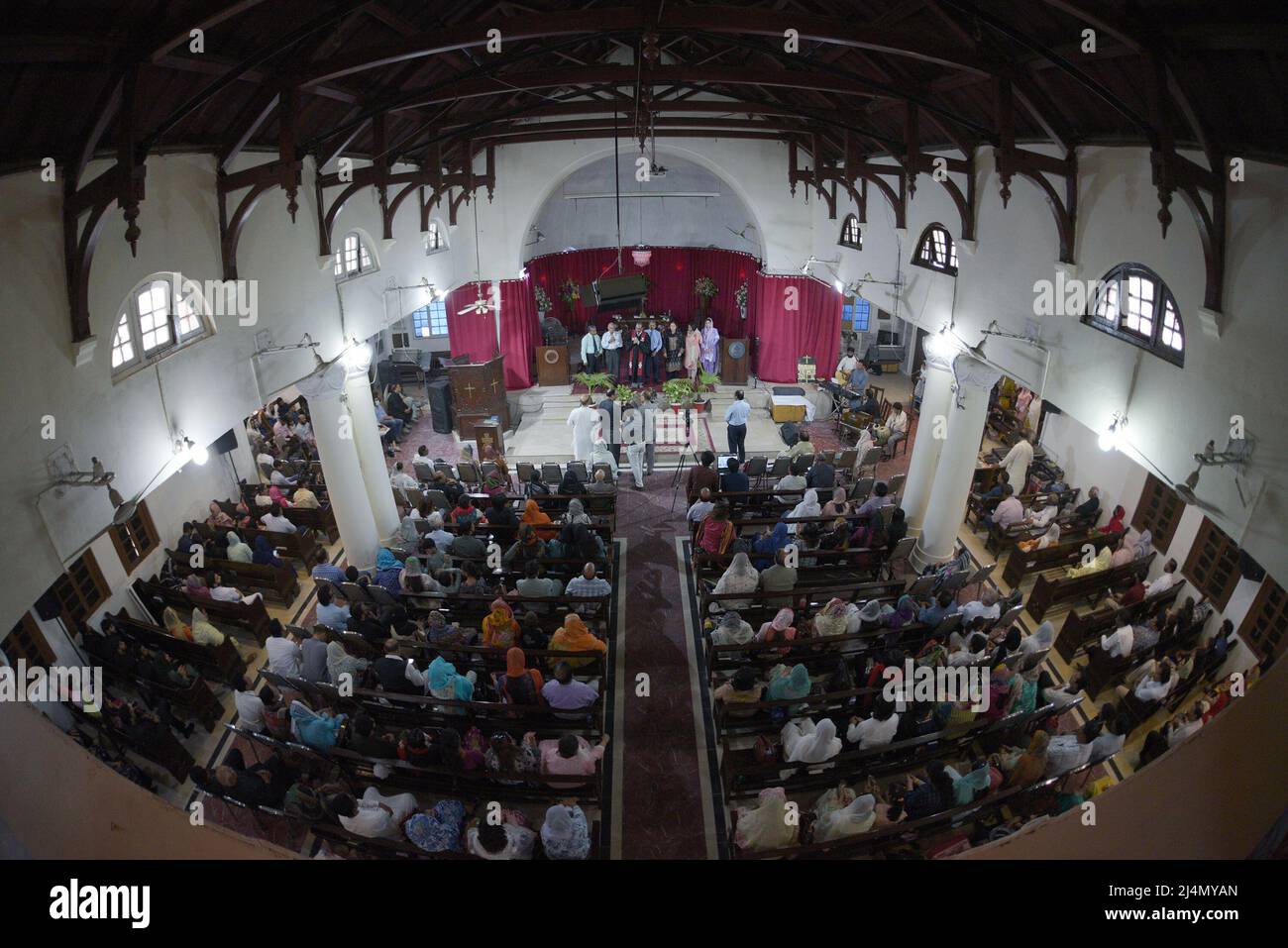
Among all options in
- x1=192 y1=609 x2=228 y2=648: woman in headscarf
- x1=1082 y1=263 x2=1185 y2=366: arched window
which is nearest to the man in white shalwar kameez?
x1=192 y1=609 x2=228 y2=648: woman in headscarf

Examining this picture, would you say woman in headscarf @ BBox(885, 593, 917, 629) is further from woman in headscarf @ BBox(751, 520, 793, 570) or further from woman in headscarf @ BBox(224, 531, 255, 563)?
woman in headscarf @ BBox(224, 531, 255, 563)

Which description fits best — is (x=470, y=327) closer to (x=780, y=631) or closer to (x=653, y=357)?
(x=653, y=357)

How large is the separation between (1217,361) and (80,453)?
8.71 meters

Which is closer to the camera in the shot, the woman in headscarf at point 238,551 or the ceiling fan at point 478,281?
the woman in headscarf at point 238,551

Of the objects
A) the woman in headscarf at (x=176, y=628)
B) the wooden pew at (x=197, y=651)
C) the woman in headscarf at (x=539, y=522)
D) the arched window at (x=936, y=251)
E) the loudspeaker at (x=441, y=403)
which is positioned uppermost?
the arched window at (x=936, y=251)

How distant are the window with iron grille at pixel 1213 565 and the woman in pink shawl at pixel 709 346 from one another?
39.3 feet

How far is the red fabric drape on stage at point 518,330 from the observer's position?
718 inches

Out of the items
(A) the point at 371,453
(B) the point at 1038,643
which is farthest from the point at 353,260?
(B) the point at 1038,643

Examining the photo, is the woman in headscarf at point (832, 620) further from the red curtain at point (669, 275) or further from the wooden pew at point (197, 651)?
the red curtain at point (669, 275)

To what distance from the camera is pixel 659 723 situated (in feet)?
25.7

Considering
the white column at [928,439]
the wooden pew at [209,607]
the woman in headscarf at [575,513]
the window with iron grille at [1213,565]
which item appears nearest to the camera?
the window with iron grille at [1213,565]

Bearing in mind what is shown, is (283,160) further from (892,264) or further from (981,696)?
(892,264)

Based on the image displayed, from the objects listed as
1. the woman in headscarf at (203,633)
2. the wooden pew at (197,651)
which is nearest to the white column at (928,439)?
the wooden pew at (197,651)

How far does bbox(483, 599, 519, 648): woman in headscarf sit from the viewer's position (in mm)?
7762
